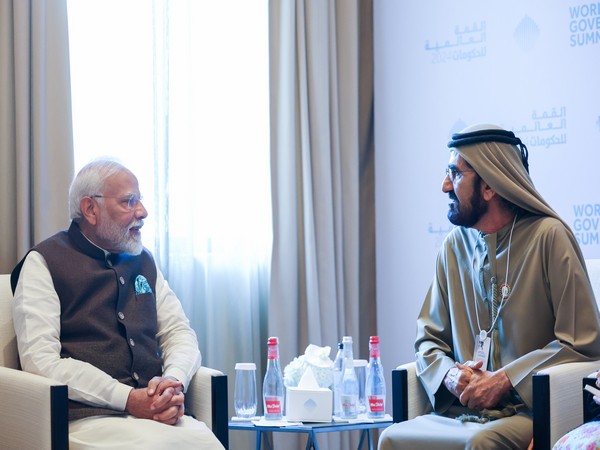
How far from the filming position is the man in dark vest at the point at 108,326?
330 centimetres

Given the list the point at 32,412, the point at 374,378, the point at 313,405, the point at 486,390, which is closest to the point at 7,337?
the point at 32,412

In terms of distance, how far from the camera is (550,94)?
479cm

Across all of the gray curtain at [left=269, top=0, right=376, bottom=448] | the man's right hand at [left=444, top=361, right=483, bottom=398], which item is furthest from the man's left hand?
the gray curtain at [left=269, top=0, right=376, bottom=448]

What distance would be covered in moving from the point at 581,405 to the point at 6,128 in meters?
2.59

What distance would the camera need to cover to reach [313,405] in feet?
13.0

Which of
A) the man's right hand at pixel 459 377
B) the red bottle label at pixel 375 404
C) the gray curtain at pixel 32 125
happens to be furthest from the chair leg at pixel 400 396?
the gray curtain at pixel 32 125

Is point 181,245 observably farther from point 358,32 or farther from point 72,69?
point 358,32

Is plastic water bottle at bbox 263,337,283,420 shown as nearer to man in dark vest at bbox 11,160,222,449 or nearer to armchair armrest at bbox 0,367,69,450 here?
man in dark vest at bbox 11,160,222,449

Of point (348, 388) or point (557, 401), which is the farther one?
point (348, 388)

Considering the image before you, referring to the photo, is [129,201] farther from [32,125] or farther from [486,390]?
[486,390]

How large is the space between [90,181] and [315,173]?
5.97 ft

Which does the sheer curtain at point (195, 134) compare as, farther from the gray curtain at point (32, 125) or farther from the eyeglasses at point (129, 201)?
the eyeglasses at point (129, 201)

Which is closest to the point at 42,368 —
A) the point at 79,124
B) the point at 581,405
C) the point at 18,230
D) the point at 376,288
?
the point at 18,230

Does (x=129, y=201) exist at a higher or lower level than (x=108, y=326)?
higher
